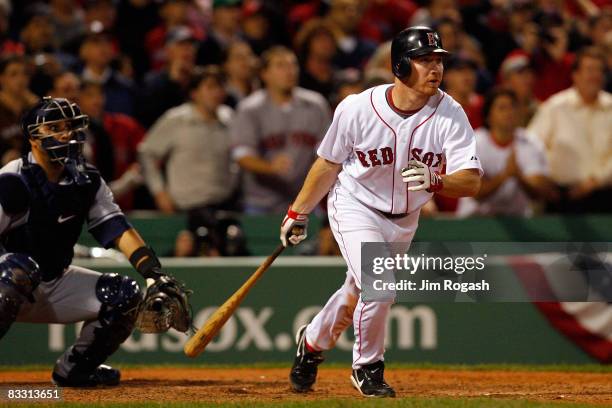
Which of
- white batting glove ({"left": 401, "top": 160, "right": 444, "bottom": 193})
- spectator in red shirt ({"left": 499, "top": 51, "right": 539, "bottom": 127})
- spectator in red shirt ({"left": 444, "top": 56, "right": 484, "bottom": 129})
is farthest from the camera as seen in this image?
spectator in red shirt ({"left": 499, "top": 51, "right": 539, "bottom": 127})

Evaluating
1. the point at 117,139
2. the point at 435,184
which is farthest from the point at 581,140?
the point at 435,184

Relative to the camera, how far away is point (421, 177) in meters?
6.24

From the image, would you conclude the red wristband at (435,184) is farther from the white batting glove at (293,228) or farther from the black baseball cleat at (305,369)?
the black baseball cleat at (305,369)

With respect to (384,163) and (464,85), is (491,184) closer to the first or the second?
(464,85)

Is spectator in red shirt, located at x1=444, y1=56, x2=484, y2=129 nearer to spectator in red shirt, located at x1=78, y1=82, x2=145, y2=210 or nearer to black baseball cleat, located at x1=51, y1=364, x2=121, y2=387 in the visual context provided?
spectator in red shirt, located at x1=78, y1=82, x2=145, y2=210

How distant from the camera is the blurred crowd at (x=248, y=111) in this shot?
10320 millimetres

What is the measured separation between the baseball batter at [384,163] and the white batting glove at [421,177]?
0.22 ft

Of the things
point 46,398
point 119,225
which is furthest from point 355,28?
point 46,398

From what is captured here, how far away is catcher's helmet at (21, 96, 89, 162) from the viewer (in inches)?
272

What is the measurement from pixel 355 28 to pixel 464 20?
1825 mm

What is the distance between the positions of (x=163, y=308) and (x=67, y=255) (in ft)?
2.49

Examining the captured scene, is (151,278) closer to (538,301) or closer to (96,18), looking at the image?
(538,301)

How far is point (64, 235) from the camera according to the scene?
710 cm

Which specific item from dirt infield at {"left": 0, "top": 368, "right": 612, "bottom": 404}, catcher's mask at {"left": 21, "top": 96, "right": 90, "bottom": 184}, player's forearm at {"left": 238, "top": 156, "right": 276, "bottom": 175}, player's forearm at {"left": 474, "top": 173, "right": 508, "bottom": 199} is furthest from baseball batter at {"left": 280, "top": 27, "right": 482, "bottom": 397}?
player's forearm at {"left": 474, "top": 173, "right": 508, "bottom": 199}
